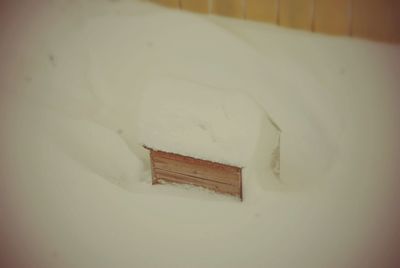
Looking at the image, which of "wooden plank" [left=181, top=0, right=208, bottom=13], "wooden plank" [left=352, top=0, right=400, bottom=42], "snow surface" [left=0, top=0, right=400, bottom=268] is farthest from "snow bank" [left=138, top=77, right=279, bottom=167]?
"wooden plank" [left=352, top=0, right=400, bottom=42]

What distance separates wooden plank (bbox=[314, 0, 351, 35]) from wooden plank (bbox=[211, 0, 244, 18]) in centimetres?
18

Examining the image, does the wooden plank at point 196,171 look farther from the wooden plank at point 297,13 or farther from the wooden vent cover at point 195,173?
the wooden plank at point 297,13

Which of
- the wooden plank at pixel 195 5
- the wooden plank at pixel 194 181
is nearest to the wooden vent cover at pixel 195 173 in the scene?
the wooden plank at pixel 194 181

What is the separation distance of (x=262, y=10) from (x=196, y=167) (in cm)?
42

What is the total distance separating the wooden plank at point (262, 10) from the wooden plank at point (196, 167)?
374 mm

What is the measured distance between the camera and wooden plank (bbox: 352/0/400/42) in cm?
112

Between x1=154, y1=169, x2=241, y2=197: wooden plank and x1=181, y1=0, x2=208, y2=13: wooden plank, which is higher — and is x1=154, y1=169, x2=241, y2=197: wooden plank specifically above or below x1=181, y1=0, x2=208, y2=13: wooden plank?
below

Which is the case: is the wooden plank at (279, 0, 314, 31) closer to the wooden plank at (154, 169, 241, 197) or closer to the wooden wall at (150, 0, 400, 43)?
the wooden wall at (150, 0, 400, 43)

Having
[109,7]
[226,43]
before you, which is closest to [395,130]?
[226,43]

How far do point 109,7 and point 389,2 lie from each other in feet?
2.22

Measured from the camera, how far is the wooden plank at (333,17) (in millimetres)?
1141

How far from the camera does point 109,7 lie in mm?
1280

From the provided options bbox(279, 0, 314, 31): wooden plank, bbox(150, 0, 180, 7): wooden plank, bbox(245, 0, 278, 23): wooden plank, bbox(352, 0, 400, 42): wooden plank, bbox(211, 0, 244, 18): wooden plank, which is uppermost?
bbox(150, 0, 180, 7): wooden plank

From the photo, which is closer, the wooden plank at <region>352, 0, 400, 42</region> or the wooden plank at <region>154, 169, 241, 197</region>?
the wooden plank at <region>352, 0, 400, 42</region>
